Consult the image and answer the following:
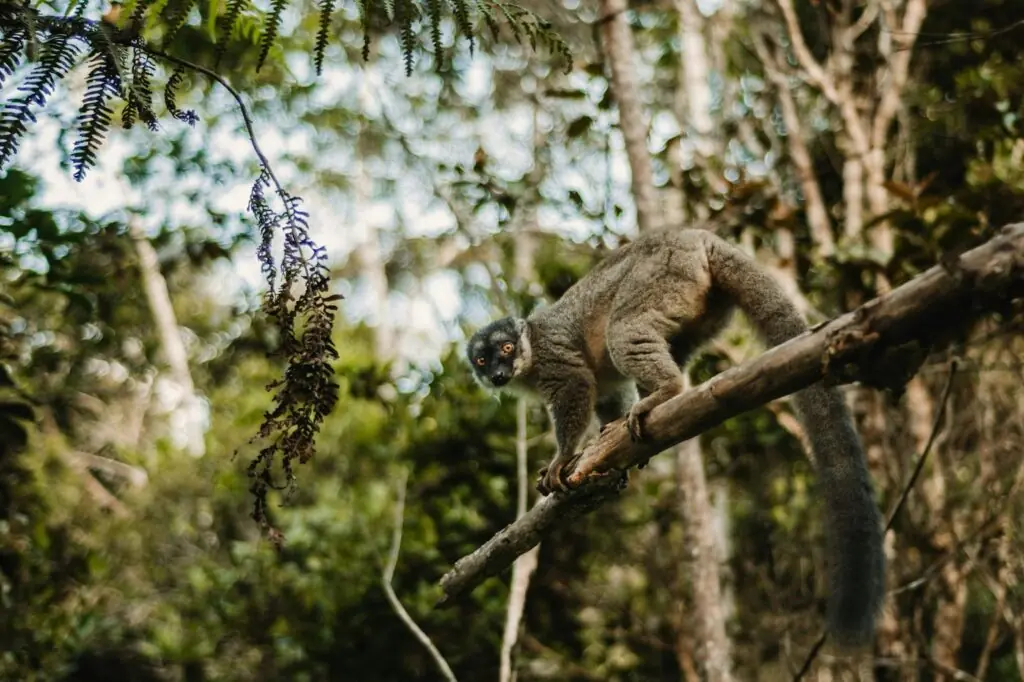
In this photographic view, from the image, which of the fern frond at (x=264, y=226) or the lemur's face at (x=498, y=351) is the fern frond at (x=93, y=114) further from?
the lemur's face at (x=498, y=351)

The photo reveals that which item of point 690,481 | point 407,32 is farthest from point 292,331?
point 690,481

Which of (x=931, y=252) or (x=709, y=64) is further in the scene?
(x=709, y=64)

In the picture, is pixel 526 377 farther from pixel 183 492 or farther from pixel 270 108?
Result: pixel 183 492

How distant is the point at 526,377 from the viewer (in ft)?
17.9

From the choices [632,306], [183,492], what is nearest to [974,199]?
[632,306]

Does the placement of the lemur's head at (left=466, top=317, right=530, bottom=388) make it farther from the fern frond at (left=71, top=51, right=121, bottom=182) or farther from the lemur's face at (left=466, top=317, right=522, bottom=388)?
the fern frond at (left=71, top=51, right=121, bottom=182)

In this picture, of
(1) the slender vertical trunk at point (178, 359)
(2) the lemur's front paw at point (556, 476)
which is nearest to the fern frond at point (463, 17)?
(2) the lemur's front paw at point (556, 476)

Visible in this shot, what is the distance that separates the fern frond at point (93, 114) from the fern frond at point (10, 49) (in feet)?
0.67

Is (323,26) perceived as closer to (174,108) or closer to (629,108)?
(174,108)

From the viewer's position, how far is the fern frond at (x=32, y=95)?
8.34ft

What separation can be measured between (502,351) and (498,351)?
29mm

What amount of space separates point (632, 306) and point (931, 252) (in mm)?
2510

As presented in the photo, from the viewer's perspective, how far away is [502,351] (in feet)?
17.1

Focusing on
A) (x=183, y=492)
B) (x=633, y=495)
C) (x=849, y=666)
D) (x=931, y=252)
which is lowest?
(x=849, y=666)
